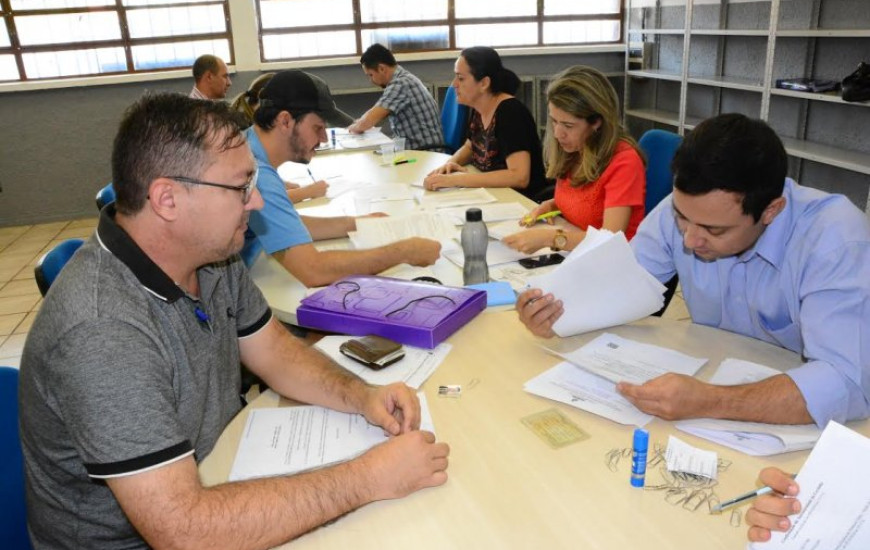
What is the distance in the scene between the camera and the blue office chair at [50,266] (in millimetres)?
1698

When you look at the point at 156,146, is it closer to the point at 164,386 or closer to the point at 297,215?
the point at 164,386

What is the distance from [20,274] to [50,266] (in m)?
3.52

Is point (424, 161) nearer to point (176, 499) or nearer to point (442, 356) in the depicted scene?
point (442, 356)

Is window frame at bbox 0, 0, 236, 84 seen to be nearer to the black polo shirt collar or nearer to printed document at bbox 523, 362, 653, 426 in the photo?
the black polo shirt collar

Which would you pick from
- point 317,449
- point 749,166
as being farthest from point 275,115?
point 749,166

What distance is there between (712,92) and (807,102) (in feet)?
3.82

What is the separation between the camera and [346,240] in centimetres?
248

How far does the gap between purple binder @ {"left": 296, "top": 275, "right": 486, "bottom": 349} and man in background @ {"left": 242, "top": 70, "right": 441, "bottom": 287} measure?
156 millimetres

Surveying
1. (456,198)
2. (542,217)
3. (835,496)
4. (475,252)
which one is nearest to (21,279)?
(456,198)

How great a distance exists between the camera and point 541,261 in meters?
2.15

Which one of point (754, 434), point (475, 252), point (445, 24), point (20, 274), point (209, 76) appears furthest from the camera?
point (445, 24)

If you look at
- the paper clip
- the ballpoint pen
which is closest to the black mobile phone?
the paper clip

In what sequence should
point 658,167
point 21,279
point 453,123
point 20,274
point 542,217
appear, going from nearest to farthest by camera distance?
point 542,217, point 658,167, point 21,279, point 20,274, point 453,123

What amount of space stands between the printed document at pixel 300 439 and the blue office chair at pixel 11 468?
1.43 feet
